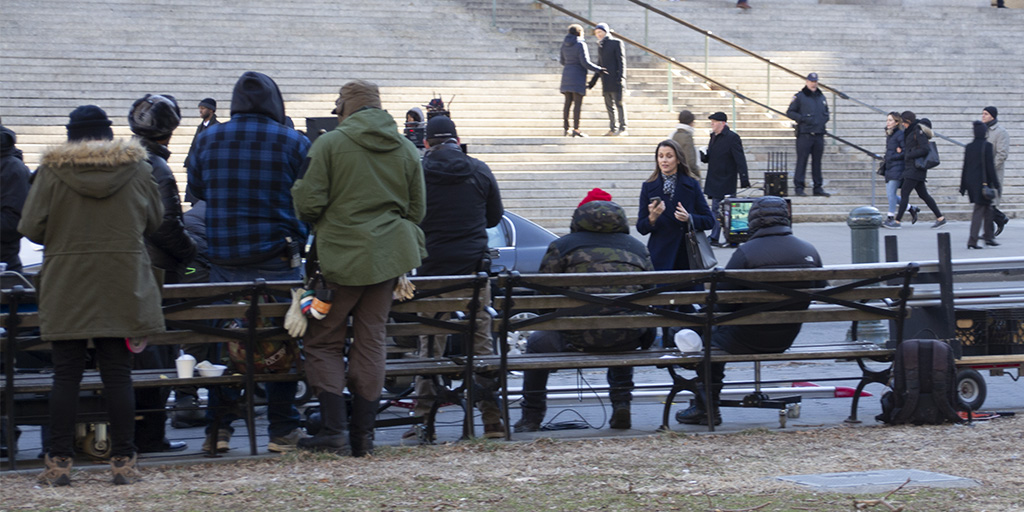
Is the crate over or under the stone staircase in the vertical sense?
under

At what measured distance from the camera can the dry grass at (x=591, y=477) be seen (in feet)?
15.7

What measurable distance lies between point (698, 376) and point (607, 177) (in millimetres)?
12507

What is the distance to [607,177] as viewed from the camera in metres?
19.0

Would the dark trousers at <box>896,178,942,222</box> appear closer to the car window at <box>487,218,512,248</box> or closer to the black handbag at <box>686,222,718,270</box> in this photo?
the car window at <box>487,218,512,248</box>

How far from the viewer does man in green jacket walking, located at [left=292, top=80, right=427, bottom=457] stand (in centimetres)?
566

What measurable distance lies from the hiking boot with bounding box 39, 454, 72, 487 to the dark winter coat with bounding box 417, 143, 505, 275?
2375mm

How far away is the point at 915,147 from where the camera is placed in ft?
55.9

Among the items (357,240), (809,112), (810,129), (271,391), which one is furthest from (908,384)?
(809,112)

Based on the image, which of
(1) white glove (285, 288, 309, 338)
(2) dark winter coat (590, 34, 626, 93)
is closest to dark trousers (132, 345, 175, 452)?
(1) white glove (285, 288, 309, 338)

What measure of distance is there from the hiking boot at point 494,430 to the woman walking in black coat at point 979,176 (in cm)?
1101

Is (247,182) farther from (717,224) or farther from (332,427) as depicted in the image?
(717,224)

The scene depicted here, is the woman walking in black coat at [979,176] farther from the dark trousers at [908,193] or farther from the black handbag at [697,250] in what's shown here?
the black handbag at [697,250]

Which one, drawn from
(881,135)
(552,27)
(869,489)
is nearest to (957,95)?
(881,135)

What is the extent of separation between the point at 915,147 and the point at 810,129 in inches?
92.9
